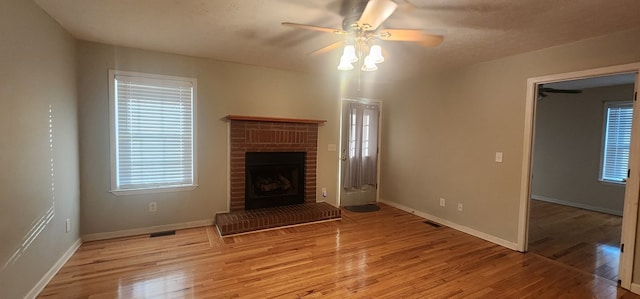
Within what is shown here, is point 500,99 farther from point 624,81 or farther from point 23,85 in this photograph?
point 23,85

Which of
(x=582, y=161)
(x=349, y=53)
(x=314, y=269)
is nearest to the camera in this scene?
(x=349, y=53)

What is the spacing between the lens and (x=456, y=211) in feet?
12.8

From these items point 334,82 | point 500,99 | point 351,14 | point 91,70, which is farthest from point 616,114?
point 91,70

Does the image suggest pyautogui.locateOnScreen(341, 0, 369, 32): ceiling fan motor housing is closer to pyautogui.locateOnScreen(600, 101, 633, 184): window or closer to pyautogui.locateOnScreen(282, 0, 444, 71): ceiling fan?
pyautogui.locateOnScreen(282, 0, 444, 71): ceiling fan

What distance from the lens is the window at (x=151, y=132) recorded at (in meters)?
3.24

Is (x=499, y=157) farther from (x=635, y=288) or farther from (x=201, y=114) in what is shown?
(x=201, y=114)

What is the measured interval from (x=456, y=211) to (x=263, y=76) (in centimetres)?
343

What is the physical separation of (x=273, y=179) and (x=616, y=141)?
607 cm

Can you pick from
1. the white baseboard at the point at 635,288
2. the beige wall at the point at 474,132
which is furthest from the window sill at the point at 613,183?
the white baseboard at the point at 635,288

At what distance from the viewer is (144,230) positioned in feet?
11.3

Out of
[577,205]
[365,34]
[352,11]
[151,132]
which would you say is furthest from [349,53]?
[577,205]

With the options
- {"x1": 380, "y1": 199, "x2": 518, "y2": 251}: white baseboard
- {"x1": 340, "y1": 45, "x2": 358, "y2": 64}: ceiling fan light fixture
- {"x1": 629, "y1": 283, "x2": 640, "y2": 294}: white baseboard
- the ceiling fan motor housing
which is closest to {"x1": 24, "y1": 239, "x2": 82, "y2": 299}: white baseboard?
{"x1": 340, "y1": 45, "x2": 358, "y2": 64}: ceiling fan light fixture

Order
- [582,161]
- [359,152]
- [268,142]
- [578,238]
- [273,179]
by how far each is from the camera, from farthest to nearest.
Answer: [582,161] → [359,152] → [273,179] → [268,142] → [578,238]

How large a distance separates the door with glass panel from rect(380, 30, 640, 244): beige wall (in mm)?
387
